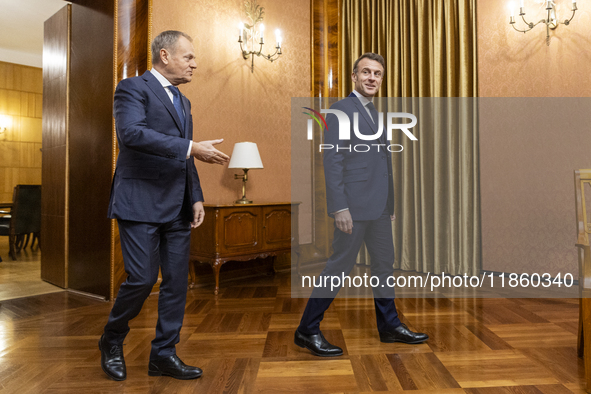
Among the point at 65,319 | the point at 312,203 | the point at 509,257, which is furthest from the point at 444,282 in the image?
the point at 65,319

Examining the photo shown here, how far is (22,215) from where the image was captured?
5.63 metres

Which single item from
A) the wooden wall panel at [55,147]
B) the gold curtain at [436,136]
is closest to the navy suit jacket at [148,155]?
the wooden wall panel at [55,147]

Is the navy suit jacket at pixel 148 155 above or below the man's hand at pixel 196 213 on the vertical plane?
above

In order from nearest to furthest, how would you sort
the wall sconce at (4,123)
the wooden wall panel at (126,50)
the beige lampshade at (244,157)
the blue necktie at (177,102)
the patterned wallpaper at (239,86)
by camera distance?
the blue necktie at (177,102)
the wooden wall panel at (126,50)
the beige lampshade at (244,157)
the patterned wallpaper at (239,86)
the wall sconce at (4,123)

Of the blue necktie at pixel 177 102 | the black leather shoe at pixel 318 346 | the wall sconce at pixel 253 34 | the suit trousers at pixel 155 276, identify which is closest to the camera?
the suit trousers at pixel 155 276

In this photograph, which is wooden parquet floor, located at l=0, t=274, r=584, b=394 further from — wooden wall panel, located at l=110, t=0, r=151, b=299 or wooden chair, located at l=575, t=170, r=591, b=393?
wooden wall panel, located at l=110, t=0, r=151, b=299

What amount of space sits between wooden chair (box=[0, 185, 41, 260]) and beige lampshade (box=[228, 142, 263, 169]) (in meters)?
3.16

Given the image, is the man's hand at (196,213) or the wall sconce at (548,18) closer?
the man's hand at (196,213)

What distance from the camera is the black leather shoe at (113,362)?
73.7 inches

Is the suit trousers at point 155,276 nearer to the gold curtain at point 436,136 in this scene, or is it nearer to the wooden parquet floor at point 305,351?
the wooden parquet floor at point 305,351

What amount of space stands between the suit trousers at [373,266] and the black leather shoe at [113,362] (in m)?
0.82

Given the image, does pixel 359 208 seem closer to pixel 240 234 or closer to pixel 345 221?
pixel 345 221

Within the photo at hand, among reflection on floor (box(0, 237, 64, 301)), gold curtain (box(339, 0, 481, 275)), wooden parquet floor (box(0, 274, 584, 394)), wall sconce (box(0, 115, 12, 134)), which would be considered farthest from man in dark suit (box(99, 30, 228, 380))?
wall sconce (box(0, 115, 12, 134))

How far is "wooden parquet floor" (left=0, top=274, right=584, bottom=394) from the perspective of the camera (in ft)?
5.96
